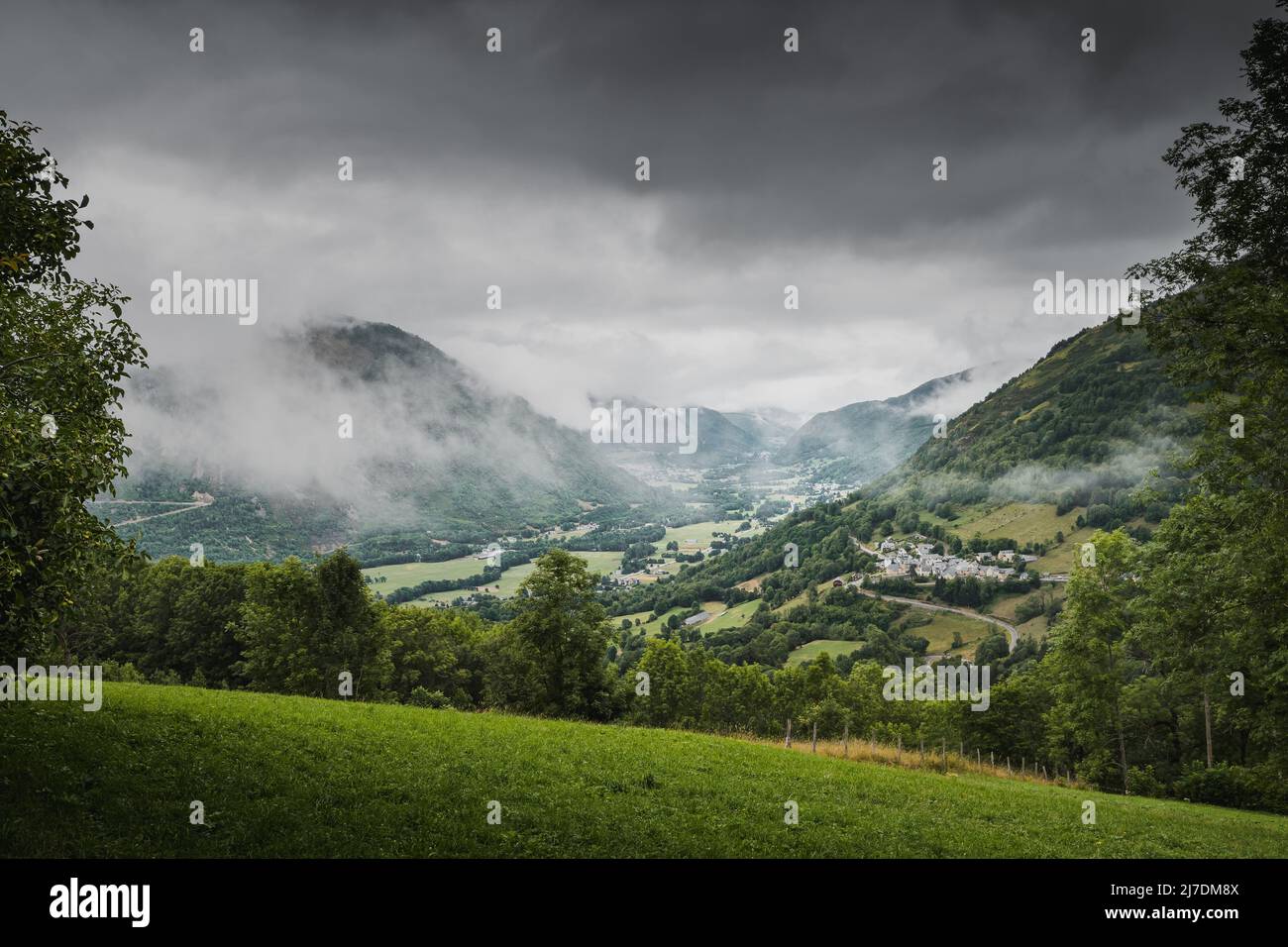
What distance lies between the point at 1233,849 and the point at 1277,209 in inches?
689

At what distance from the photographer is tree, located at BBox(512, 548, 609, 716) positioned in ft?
150

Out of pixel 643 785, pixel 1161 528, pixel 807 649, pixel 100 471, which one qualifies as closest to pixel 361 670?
pixel 643 785

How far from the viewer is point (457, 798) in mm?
15023

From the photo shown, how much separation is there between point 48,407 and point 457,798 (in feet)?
38.4

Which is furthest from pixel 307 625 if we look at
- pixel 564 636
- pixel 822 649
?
pixel 822 649

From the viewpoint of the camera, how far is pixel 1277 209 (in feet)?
54.2

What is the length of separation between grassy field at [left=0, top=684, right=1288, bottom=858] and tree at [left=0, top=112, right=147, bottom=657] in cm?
376

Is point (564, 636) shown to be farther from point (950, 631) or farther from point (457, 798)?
point (950, 631)

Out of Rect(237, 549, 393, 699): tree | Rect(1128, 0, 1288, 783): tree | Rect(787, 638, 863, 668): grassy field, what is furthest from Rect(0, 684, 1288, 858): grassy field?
Rect(787, 638, 863, 668): grassy field

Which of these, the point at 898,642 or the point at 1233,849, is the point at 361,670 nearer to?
the point at 1233,849

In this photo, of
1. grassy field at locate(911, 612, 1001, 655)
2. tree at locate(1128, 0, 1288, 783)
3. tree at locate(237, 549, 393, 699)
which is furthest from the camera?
grassy field at locate(911, 612, 1001, 655)

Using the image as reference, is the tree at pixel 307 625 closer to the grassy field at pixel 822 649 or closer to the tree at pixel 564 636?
the tree at pixel 564 636

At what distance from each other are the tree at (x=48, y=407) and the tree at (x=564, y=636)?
33.3 metres

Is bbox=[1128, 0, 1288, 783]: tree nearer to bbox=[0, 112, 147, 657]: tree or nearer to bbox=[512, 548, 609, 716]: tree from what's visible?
bbox=[0, 112, 147, 657]: tree
